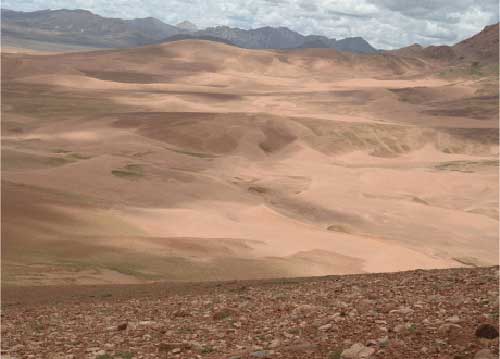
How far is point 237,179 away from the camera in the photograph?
5309cm

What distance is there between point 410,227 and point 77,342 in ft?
111

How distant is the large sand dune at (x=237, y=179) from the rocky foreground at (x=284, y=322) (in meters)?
7.35

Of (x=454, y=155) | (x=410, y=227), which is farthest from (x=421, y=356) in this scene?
(x=454, y=155)

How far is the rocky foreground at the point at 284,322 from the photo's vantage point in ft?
26.2

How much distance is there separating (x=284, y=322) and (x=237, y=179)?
43268 mm

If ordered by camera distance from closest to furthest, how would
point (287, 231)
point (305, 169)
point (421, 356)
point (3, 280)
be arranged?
1. point (421, 356)
2. point (3, 280)
3. point (287, 231)
4. point (305, 169)

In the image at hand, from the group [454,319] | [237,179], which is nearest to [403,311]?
[454,319]

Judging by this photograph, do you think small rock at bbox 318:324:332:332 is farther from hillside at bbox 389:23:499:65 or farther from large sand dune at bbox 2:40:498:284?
hillside at bbox 389:23:499:65

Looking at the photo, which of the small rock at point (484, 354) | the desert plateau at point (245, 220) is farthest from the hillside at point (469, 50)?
the small rock at point (484, 354)

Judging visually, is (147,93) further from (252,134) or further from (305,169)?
(305,169)

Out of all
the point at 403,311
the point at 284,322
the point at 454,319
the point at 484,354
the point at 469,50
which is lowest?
the point at 284,322

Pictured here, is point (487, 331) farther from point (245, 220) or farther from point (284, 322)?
point (245, 220)

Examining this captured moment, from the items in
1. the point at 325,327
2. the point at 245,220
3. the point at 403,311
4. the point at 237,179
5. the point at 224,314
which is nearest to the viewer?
the point at 325,327

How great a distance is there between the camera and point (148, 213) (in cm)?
3488
